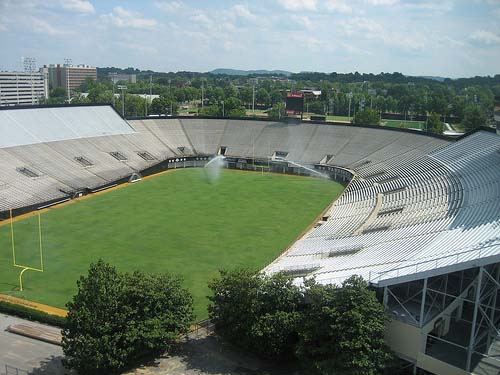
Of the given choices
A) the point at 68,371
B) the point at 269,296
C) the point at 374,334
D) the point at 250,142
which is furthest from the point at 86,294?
the point at 250,142

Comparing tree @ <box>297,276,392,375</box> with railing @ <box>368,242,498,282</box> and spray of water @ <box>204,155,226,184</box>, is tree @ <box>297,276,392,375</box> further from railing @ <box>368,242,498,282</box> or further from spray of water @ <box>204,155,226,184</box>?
spray of water @ <box>204,155,226,184</box>

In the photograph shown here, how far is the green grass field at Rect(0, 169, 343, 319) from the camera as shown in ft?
111

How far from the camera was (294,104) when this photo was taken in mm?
87688

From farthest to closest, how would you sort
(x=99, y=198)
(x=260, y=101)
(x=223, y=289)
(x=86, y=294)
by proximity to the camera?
(x=260, y=101) < (x=99, y=198) < (x=223, y=289) < (x=86, y=294)

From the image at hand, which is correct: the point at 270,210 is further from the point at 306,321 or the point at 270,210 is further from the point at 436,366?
the point at 436,366

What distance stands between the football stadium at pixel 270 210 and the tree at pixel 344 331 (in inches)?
52.9

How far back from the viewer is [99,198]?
180ft

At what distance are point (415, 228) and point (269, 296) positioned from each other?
49.1 feet

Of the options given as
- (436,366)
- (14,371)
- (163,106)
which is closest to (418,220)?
(436,366)

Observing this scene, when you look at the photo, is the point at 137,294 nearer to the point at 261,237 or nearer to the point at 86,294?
the point at 86,294

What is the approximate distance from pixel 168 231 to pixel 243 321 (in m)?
22.1

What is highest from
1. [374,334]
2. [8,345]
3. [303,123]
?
[303,123]

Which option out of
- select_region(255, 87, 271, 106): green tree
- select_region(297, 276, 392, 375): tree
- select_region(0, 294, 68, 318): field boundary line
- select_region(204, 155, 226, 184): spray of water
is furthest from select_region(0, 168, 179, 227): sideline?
select_region(255, 87, 271, 106): green tree

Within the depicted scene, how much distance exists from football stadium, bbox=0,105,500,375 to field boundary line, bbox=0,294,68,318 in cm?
55
